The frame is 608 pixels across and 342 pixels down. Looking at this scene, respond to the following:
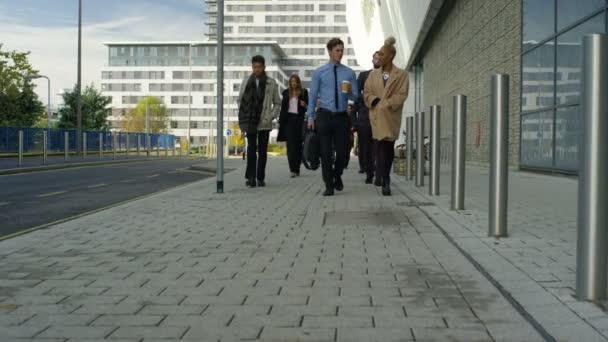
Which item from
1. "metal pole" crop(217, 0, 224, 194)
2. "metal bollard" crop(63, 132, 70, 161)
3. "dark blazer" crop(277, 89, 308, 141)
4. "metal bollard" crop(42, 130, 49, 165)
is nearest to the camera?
"metal pole" crop(217, 0, 224, 194)

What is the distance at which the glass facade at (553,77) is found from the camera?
11609 mm

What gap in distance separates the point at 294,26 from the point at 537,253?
122255 mm

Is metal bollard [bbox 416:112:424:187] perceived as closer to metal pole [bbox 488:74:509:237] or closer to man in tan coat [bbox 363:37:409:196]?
man in tan coat [bbox 363:37:409:196]

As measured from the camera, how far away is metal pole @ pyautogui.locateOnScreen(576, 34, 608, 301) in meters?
3.33

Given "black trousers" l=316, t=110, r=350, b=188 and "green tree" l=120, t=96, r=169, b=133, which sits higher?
"green tree" l=120, t=96, r=169, b=133

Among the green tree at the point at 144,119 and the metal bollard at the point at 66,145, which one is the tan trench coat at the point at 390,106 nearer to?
the metal bollard at the point at 66,145

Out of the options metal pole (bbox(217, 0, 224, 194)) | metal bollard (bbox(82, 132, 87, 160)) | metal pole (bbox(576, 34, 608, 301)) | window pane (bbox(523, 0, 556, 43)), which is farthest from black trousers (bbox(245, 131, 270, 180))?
metal bollard (bbox(82, 132, 87, 160))

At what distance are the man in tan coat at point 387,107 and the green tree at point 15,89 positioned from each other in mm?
37150

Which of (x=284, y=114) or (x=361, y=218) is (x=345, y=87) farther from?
(x=284, y=114)

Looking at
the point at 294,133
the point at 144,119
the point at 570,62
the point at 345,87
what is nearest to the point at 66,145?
the point at 294,133

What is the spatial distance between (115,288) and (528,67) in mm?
12528

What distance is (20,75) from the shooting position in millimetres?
42125

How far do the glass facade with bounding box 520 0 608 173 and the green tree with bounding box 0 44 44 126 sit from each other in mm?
34652

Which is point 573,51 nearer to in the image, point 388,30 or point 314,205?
point 314,205
